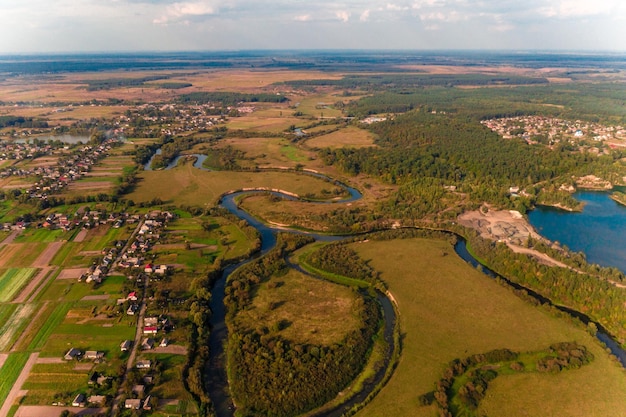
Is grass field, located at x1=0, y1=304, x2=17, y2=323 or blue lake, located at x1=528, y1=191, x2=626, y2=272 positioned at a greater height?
blue lake, located at x1=528, y1=191, x2=626, y2=272

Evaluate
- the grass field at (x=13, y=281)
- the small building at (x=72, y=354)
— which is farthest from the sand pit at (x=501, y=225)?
the grass field at (x=13, y=281)

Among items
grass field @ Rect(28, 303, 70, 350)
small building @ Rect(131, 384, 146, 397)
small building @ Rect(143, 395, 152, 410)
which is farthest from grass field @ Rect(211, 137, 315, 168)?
small building @ Rect(143, 395, 152, 410)

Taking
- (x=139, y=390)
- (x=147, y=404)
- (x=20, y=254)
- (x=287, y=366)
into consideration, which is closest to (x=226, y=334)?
(x=287, y=366)

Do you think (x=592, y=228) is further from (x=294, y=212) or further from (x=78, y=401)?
(x=78, y=401)

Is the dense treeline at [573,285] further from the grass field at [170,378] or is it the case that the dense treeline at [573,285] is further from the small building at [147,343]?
the small building at [147,343]

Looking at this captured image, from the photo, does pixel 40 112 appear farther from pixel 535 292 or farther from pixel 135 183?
pixel 535 292

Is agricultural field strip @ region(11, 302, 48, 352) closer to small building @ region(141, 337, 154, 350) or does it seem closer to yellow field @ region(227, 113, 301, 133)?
small building @ region(141, 337, 154, 350)
